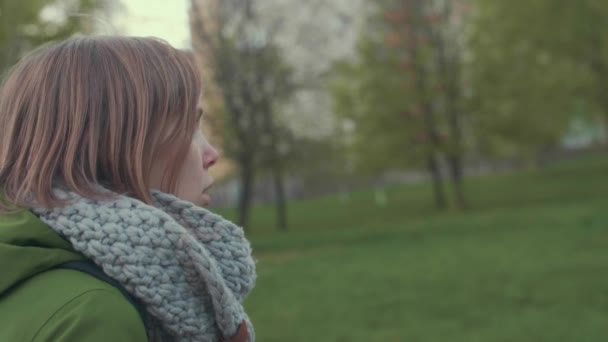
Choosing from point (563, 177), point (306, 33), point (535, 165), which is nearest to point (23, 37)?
point (306, 33)

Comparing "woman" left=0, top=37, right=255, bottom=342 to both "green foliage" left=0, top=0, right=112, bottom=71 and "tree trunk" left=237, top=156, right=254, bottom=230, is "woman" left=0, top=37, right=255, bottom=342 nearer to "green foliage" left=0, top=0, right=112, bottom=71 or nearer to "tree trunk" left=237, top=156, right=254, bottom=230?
"green foliage" left=0, top=0, right=112, bottom=71

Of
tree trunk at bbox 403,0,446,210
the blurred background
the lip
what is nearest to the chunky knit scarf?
the lip

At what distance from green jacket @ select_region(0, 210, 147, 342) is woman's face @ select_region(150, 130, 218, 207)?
257 mm

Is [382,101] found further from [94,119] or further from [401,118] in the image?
[94,119]

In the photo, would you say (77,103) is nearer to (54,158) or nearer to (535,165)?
(54,158)

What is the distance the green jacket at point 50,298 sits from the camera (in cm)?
131

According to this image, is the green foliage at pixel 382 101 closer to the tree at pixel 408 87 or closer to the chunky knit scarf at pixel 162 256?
the tree at pixel 408 87

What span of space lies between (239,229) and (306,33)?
28766 millimetres

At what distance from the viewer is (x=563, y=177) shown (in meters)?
36.7

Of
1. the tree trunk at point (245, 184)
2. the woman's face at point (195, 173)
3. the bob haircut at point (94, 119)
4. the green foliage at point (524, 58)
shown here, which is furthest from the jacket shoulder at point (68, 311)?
the green foliage at point (524, 58)

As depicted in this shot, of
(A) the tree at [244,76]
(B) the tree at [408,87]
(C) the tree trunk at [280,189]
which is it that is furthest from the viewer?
(B) the tree at [408,87]

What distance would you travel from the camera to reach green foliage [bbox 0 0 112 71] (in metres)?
11.3

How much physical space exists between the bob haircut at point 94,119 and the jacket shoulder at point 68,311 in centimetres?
18

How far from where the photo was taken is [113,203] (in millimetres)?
1533
